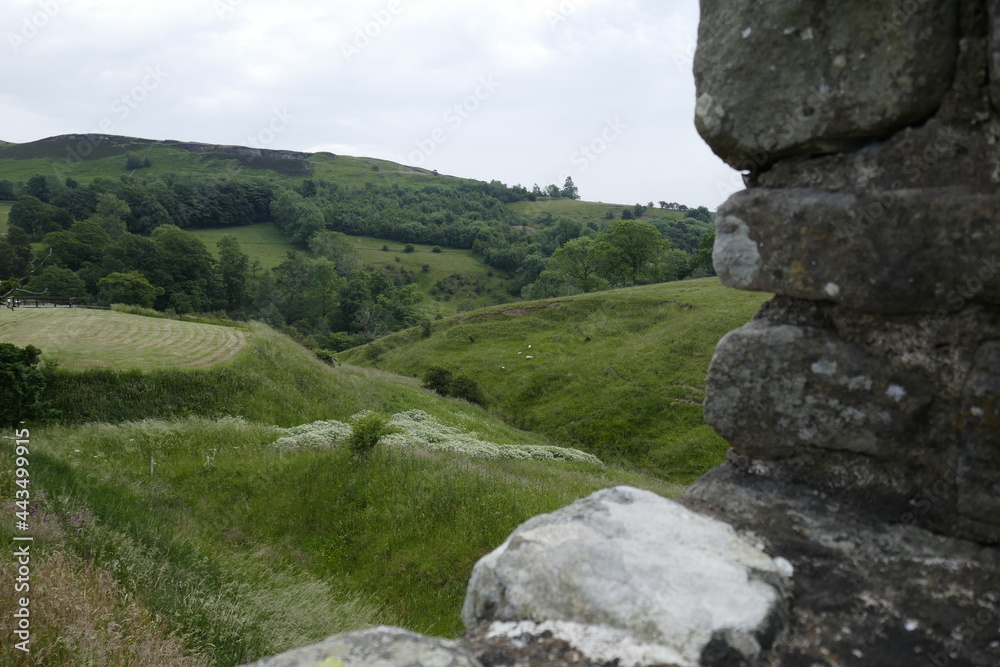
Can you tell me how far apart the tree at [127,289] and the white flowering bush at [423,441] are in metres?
51.0

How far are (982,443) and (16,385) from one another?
16995 millimetres

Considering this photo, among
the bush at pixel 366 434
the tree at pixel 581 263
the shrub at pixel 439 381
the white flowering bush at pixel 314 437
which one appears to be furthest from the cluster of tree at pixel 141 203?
the bush at pixel 366 434

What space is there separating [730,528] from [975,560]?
0.78 m

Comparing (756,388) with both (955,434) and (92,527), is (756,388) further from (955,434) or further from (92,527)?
(92,527)

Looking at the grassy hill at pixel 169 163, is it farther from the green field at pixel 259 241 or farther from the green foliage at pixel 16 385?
the green foliage at pixel 16 385

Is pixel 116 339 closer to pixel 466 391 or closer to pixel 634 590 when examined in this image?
pixel 466 391

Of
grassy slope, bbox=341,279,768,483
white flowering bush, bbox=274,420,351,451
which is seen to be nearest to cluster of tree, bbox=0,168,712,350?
grassy slope, bbox=341,279,768,483

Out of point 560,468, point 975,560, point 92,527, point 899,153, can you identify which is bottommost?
point 560,468

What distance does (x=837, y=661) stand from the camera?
1672 millimetres

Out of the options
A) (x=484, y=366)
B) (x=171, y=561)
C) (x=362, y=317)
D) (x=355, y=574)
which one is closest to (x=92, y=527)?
(x=171, y=561)

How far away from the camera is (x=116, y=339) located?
2248cm

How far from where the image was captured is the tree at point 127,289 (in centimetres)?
6006

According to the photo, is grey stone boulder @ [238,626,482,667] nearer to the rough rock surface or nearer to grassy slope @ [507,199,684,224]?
the rough rock surface

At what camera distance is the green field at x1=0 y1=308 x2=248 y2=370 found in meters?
19.8
